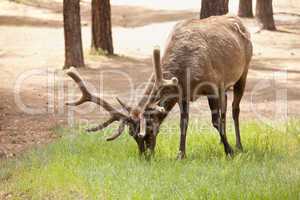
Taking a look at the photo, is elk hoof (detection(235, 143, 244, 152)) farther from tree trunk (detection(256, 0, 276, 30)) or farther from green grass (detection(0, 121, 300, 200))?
tree trunk (detection(256, 0, 276, 30))

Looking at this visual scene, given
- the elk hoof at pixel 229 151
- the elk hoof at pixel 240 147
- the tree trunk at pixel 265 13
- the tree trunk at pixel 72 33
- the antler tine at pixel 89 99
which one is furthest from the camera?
the tree trunk at pixel 265 13

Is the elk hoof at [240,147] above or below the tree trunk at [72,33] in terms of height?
below

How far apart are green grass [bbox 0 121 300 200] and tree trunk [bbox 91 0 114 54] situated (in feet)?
27.9

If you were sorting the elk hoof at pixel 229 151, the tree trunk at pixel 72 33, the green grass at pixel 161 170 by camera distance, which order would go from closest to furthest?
the green grass at pixel 161 170
the elk hoof at pixel 229 151
the tree trunk at pixel 72 33

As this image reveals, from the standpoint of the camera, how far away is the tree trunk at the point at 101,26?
18609 millimetres

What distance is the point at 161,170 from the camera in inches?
314

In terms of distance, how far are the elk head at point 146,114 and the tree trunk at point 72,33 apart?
27.8 feet

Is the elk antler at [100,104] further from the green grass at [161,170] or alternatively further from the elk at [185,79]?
the green grass at [161,170]

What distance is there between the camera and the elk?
28.1ft

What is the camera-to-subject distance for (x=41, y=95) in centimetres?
1472

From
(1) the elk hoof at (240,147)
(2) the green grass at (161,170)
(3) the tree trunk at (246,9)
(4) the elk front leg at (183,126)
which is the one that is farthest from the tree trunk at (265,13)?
(4) the elk front leg at (183,126)

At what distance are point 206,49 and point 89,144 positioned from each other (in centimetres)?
211

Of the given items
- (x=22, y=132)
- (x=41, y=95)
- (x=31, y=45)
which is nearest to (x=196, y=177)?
(x=22, y=132)

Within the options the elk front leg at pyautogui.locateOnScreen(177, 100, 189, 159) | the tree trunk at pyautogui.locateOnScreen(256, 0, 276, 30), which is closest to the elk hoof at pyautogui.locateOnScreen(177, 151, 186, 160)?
the elk front leg at pyautogui.locateOnScreen(177, 100, 189, 159)
